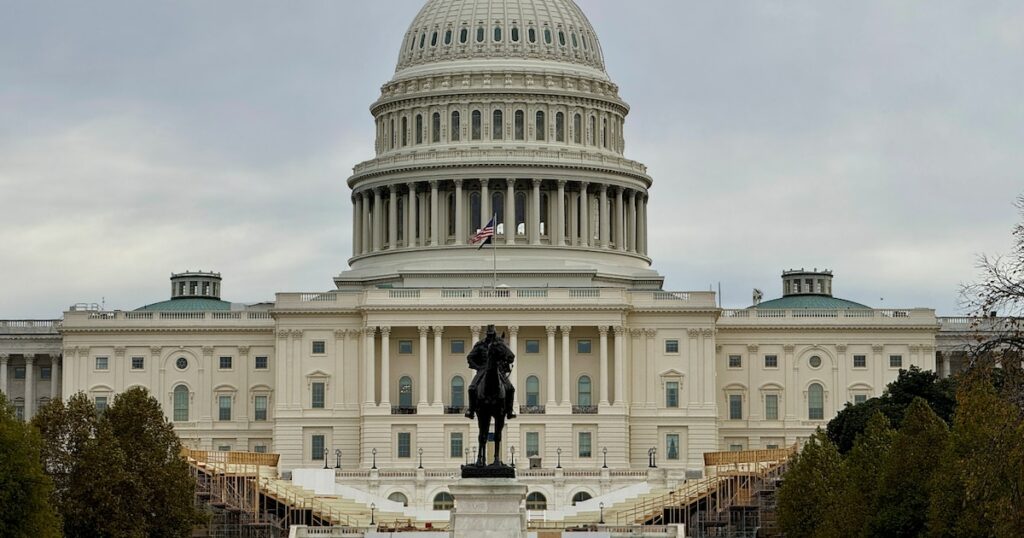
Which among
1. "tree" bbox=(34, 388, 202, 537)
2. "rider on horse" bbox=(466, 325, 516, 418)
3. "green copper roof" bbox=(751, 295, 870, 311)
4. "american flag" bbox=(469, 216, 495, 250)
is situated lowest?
"tree" bbox=(34, 388, 202, 537)

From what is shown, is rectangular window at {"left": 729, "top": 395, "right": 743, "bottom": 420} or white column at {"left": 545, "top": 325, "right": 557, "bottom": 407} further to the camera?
rectangular window at {"left": 729, "top": 395, "right": 743, "bottom": 420}

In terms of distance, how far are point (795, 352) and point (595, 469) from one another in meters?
25.5

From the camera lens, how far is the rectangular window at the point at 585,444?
15488cm

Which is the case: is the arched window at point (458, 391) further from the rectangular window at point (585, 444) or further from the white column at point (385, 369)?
the rectangular window at point (585, 444)

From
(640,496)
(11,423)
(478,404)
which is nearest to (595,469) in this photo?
(640,496)

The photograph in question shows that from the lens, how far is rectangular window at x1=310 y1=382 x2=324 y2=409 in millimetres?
158375

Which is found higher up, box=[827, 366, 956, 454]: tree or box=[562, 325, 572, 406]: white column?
box=[562, 325, 572, 406]: white column

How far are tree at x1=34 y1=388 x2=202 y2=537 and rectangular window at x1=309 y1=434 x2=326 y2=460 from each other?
5141 centimetres

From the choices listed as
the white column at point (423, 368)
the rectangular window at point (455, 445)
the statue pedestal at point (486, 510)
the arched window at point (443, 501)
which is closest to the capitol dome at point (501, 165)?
the white column at point (423, 368)

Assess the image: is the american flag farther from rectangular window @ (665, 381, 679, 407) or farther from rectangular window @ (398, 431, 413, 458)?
rectangular window @ (665, 381, 679, 407)

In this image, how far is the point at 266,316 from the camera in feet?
545

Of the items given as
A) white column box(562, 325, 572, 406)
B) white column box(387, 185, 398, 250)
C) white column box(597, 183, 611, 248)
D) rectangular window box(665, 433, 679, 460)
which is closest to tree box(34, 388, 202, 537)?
white column box(562, 325, 572, 406)

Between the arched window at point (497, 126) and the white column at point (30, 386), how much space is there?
35.7 metres

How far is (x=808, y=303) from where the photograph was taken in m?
174
